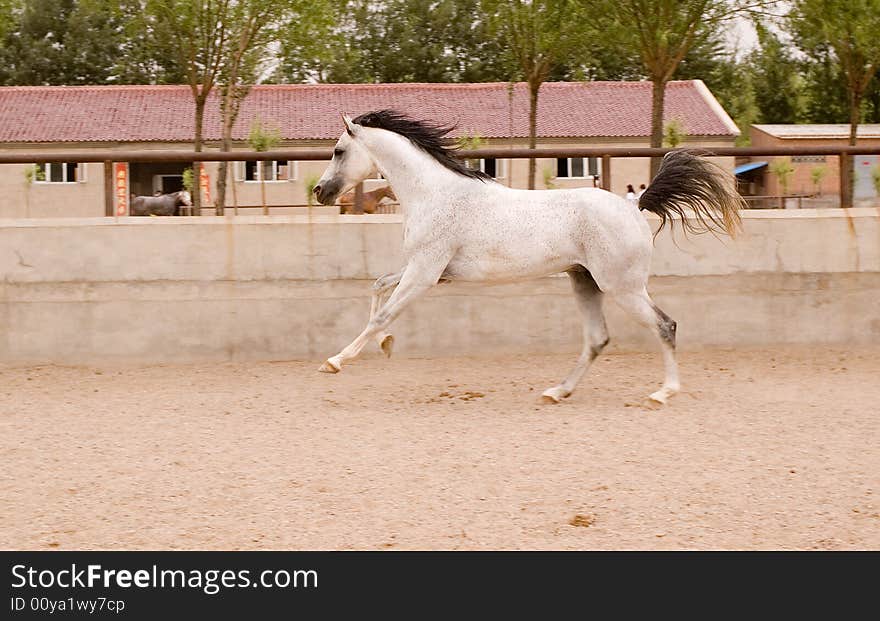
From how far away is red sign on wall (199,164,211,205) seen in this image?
33.1 ft

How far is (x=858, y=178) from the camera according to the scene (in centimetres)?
1002

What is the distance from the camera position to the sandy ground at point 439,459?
15.0 feet

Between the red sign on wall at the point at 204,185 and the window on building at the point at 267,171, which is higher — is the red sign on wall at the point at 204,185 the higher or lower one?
the lower one

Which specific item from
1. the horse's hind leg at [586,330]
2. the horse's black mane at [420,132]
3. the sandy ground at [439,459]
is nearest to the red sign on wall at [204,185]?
the sandy ground at [439,459]

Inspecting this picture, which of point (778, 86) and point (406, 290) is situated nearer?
point (406, 290)

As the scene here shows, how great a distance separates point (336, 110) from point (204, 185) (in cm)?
2659

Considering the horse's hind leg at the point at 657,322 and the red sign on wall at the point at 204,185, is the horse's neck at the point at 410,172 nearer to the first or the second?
the horse's hind leg at the point at 657,322

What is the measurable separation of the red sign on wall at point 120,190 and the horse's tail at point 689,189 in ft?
14.2

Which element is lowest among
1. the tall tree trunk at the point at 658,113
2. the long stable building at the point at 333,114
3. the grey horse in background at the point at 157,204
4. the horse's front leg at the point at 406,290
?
the horse's front leg at the point at 406,290

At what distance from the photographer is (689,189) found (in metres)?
7.80

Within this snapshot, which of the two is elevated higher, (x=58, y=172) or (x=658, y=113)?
(x=658, y=113)

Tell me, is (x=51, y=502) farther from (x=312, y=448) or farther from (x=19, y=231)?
(x=19, y=231)

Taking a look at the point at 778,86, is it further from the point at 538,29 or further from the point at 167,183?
the point at 167,183

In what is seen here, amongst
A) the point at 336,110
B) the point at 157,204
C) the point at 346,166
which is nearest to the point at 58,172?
the point at 157,204
